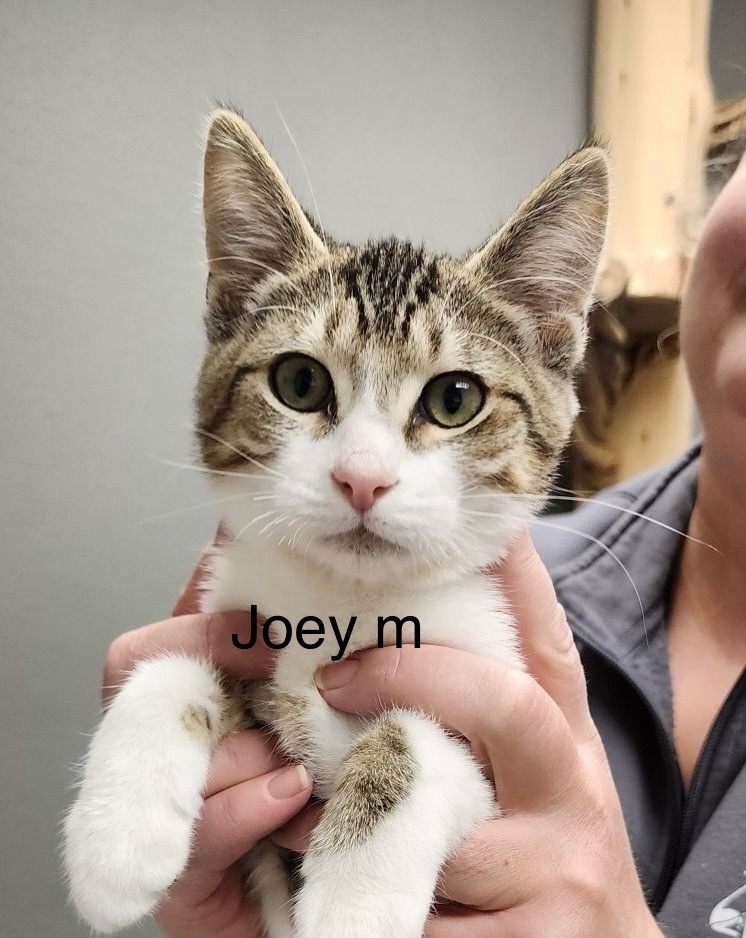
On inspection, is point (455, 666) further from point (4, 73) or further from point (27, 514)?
point (4, 73)

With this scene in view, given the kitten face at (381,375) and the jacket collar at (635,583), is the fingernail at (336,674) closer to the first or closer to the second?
the kitten face at (381,375)

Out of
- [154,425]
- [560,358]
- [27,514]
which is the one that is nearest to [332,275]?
[560,358]

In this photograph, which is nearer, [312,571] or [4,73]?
[312,571]

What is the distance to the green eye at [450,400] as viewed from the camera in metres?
0.63

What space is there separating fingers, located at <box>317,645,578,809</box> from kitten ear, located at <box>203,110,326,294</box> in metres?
0.44

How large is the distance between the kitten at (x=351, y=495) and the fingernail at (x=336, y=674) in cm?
1

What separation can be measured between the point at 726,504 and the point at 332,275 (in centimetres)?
68

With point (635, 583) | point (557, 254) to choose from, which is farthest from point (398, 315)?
point (635, 583)

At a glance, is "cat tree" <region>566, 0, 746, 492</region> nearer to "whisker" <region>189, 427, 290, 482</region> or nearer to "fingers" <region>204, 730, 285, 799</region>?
"whisker" <region>189, 427, 290, 482</region>

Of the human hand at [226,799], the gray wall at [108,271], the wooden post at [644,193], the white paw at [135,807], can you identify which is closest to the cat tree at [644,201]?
the wooden post at [644,193]

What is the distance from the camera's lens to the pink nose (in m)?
0.53

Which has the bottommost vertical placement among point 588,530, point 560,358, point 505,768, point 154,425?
point 505,768

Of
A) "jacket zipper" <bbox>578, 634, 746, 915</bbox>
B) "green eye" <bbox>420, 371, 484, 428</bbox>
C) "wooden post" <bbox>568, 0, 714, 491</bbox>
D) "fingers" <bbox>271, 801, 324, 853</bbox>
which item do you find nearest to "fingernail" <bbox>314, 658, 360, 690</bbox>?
"fingers" <bbox>271, 801, 324, 853</bbox>

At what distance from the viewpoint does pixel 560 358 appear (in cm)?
75
